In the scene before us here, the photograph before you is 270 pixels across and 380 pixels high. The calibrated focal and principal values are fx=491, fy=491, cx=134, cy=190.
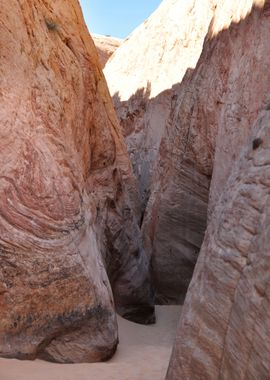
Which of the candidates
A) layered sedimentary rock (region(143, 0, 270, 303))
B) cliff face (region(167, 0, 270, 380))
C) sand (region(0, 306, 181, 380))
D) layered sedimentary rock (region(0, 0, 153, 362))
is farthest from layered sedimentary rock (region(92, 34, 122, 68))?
cliff face (region(167, 0, 270, 380))

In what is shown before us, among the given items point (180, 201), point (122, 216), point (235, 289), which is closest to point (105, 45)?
point (180, 201)

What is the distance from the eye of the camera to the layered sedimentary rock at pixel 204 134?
8.30 m

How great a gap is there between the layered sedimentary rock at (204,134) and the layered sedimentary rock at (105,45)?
16760 millimetres

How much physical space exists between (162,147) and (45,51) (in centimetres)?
555

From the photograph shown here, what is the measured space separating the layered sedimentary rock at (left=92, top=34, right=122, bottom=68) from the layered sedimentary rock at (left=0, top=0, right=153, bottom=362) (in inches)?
777

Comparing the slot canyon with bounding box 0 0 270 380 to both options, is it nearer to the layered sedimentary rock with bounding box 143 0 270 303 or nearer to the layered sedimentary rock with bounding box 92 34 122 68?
the layered sedimentary rock with bounding box 143 0 270 303

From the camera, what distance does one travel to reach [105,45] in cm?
2866

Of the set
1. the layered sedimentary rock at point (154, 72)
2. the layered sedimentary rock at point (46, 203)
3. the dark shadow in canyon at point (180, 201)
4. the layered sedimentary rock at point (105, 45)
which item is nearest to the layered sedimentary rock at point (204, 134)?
the dark shadow in canyon at point (180, 201)

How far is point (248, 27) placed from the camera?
873 centimetres

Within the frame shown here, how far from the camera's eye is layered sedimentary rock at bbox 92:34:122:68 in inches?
1096

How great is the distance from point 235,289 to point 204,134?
696cm

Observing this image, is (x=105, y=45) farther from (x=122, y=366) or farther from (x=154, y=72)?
(x=122, y=366)

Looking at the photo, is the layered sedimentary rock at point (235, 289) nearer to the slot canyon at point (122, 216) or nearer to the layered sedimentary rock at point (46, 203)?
the slot canyon at point (122, 216)

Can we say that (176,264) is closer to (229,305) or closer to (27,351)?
(27,351)
